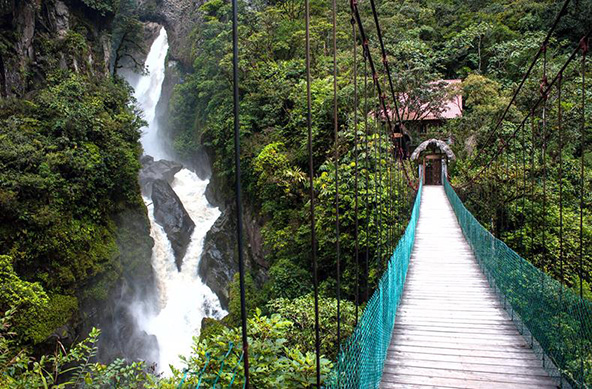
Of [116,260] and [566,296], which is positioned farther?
[116,260]

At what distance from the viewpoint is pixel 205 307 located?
12117mm

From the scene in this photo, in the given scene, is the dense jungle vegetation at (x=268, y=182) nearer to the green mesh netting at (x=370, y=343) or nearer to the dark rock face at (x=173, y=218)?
the green mesh netting at (x=370, y=343)

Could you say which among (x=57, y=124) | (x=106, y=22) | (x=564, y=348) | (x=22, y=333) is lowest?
(x=22, y=333)

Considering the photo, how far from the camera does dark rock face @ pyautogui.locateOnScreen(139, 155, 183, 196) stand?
1498 cm

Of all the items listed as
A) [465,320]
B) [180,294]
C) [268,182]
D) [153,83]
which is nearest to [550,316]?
[465,320]

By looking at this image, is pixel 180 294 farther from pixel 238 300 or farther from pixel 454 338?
pixel 454 338

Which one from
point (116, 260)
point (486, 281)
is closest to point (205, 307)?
point (116, 260)

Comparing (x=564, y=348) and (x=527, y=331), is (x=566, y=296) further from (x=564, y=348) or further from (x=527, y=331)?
(x=527, y=331)

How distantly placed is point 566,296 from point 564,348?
406mm

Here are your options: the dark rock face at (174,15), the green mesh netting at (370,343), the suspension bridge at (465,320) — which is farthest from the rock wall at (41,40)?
the green mesh netting at (370,343)

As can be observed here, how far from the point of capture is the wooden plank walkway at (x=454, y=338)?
2.96 metres

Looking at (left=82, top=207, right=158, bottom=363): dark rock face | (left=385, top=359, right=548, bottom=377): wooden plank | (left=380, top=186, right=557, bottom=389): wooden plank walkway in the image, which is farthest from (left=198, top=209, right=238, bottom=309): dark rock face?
(left=385, top=359, right=548, bottom=377): wooden plank

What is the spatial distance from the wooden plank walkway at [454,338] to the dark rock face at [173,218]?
986cm

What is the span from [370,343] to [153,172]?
15.2 m
